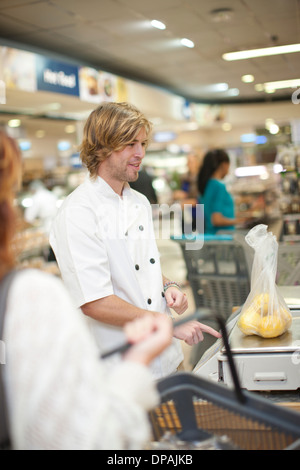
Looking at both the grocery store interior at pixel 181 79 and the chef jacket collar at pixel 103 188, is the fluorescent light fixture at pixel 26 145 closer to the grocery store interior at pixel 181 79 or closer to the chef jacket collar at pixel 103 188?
the grocery store interior at pixel 181 79

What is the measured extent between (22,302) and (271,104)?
14567 millimetres

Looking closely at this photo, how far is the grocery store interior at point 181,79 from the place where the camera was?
12.9 feet

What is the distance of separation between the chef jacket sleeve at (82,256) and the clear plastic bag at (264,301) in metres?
0.54

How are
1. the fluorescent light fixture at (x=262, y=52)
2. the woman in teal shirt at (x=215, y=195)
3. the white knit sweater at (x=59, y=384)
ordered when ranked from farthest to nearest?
1. the fluorescent light fixture at (x=262, y=52)
2. the woman in teal shirt at (x=215, y=195)
3. the white knit sweater at (x=59, y=384)

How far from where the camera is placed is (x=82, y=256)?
190 cm

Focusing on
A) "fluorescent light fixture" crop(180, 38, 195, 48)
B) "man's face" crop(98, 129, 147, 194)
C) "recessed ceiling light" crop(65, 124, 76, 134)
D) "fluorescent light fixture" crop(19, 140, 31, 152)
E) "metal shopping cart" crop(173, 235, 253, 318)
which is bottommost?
"metal shopping cart" crop(173, 235, 253, 318)

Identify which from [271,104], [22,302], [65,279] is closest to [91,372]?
[22,302]

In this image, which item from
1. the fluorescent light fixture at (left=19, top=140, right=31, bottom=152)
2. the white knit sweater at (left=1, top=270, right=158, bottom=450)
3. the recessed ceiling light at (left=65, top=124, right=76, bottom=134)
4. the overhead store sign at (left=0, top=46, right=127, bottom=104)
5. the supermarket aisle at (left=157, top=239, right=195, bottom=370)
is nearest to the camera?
the white knit sweater at (left=1, top=270, right=158, bottom=450)

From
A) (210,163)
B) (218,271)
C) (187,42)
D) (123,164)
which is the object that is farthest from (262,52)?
(123,164)

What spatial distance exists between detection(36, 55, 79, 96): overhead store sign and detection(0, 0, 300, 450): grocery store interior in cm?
2

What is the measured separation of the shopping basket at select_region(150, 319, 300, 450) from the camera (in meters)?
1.15

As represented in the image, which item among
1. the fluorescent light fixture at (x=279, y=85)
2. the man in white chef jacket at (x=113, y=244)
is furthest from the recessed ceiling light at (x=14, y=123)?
the man in white chef jacket at (x=113, y=244)

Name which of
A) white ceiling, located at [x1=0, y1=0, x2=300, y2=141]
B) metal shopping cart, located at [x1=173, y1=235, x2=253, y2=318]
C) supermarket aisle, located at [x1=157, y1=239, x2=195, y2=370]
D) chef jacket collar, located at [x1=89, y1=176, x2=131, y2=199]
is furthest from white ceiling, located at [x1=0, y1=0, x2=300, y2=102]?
chef jacket collar, located at [x1=89, y1=176, x2=131, y2=199]

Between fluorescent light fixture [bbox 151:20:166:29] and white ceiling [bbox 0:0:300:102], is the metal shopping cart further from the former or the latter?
fluorescent light fixture [bbox 151:20:166:29]
